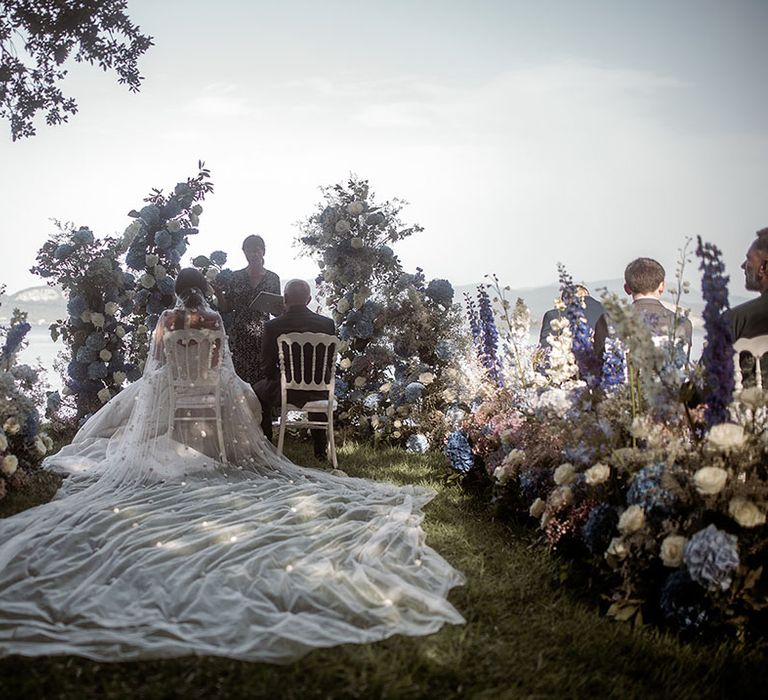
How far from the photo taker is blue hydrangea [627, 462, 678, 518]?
10.1 ft

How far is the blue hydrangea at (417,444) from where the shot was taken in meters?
6.85

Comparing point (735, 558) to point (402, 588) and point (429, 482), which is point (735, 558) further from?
point (429, 482)

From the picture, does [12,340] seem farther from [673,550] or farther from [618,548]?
[673,550]

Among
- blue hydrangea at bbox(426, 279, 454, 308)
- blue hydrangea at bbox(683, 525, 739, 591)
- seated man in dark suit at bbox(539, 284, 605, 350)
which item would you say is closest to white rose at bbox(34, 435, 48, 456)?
seated man in dark suit at bbox(539, 284, 605, 350)

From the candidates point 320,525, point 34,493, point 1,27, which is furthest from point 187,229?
point 320,525

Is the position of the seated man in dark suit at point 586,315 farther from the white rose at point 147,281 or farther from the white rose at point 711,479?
the white rose at point 147,281

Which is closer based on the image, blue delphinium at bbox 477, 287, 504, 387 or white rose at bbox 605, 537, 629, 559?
white rose at bbox 605, 537, 629, 559

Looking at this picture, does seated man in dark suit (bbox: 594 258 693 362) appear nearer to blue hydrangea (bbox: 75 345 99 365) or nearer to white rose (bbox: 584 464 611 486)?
white rose (bbox: 584 464 611 486)

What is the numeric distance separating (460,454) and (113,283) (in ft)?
15.1

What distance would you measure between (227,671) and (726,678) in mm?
1806

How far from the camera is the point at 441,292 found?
761cm

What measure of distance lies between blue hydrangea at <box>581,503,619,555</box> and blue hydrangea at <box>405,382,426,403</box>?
380cm

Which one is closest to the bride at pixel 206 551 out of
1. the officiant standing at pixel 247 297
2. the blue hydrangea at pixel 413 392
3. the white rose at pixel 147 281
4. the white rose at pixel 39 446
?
the white rose at pixel 39 446

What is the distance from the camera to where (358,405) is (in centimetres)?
762
